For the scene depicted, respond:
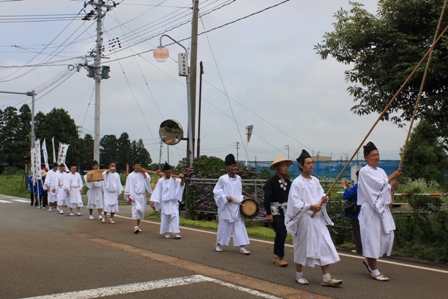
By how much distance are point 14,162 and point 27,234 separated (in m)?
58.4

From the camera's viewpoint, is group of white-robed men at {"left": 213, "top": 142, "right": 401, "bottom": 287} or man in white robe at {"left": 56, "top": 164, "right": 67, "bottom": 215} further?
man in white robe at {"left": 56, "top": 164, "right": 67, "bottom": 215}

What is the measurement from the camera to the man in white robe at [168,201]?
1127 cm

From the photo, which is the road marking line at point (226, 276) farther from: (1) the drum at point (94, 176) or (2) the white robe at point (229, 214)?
(1) the drum at point (94, 176)

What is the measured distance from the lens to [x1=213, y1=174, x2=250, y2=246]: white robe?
940 cm

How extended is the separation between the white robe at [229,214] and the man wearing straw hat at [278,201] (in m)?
1.33

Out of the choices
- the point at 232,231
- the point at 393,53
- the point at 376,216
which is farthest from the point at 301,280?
the point at 393,53

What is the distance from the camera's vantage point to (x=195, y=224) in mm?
13922

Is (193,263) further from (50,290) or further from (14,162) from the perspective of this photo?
(14,162)

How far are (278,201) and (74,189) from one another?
38.5 feet

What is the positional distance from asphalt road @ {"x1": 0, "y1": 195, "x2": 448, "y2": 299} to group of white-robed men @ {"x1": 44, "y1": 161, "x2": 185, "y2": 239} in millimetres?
729

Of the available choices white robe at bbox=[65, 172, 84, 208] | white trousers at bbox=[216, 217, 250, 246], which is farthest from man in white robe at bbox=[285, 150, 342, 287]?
white robe at bbox=[65, 172, 84, 208]

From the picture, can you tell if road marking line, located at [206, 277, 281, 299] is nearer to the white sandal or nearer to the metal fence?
the white sandal

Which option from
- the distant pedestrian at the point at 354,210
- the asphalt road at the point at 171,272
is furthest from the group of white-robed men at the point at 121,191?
the distant pedestrian at the point at 354,210

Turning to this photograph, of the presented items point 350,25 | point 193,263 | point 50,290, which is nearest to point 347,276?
point 193,263
